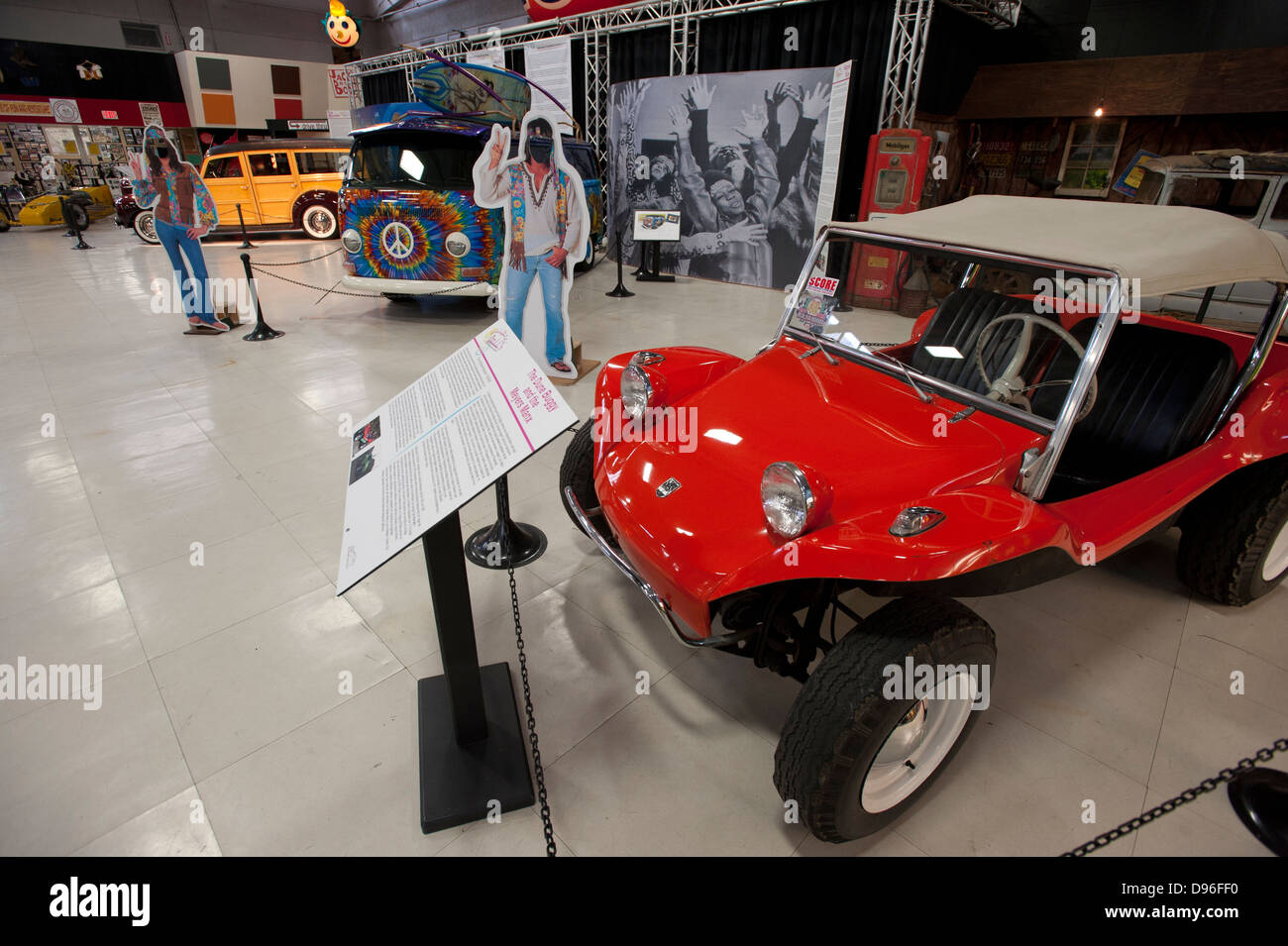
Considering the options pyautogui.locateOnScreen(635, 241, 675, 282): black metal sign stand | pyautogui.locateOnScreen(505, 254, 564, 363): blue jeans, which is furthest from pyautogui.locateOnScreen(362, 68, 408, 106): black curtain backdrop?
pyautogui.locateOnScreen(505, 254, 564, 363): blue jeans

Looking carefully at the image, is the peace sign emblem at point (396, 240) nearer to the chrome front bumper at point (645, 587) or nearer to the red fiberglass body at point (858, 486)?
the red fiberglass body at point (858, 486)

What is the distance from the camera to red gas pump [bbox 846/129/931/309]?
723 centimetres

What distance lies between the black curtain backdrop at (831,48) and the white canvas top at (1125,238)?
651 cm

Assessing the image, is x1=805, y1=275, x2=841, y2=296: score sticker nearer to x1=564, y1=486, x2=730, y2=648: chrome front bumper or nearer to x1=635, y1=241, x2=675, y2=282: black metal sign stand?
x1=564, y1=486, x2=730, y2=648: chrome front bumper

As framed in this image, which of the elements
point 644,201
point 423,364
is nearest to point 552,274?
point 423,364

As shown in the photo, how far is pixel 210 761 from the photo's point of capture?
204cm

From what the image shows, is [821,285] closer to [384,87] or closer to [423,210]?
[423,210]

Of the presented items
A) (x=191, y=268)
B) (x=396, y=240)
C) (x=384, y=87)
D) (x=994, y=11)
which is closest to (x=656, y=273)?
(x=396, y=240)

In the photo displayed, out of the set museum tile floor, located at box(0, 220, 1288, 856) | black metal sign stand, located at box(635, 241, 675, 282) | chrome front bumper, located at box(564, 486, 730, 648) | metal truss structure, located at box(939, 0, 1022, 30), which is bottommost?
museum tile floor, located at box(0, 220, 1288, 856)

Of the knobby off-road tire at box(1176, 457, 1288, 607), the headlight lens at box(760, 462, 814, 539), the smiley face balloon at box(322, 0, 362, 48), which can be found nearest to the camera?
the headlight lens at box(760, 462, 814, 539)

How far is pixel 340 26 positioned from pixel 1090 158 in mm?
17711

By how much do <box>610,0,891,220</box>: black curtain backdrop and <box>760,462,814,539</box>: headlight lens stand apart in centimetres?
778

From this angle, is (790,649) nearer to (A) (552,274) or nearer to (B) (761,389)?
(B) (761,389)

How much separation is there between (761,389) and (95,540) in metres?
3.37
